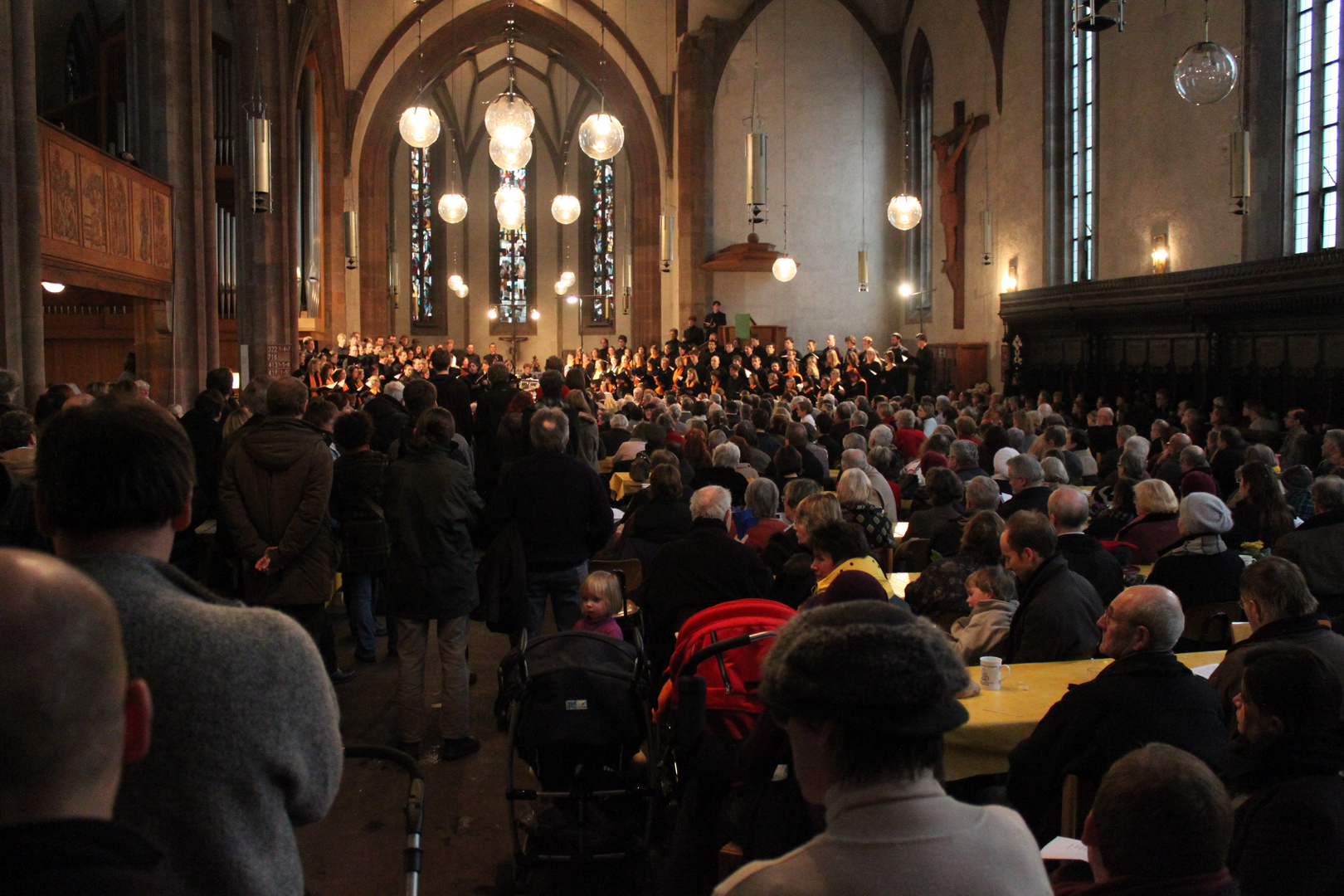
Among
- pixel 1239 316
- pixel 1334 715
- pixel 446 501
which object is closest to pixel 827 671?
pixel 1334 715

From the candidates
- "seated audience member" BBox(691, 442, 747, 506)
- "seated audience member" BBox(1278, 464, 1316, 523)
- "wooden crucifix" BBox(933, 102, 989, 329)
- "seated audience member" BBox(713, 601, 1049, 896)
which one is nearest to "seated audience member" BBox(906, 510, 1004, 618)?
"seated audience member" BBox(691, 442, 747, 506)

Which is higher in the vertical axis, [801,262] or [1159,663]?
[801,262]

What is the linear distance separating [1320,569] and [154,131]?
11642 mm

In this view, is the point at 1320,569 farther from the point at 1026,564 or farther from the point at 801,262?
the point at 801,262

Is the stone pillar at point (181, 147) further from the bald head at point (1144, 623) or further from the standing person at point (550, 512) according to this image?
the bald head at point (1144, 623)

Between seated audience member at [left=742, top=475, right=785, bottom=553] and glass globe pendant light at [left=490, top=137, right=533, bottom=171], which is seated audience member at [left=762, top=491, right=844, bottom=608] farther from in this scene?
glass globe pendant light at [left=490, top=137, right=533, bottom=171]

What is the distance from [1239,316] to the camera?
43.3 ft

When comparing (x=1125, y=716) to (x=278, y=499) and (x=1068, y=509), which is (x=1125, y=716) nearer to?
(x=1068, y=509)

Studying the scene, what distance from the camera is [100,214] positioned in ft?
33.6

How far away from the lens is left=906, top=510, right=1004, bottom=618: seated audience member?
447cm

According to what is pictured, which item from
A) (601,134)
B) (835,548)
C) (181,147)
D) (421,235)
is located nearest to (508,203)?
(601,134)

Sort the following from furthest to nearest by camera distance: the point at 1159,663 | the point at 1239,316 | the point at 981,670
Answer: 1. the point at 1239,316
2. the point at 981,670
3. the point at 1159,663

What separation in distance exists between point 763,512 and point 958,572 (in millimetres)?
1409

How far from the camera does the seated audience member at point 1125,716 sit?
2916 mm
